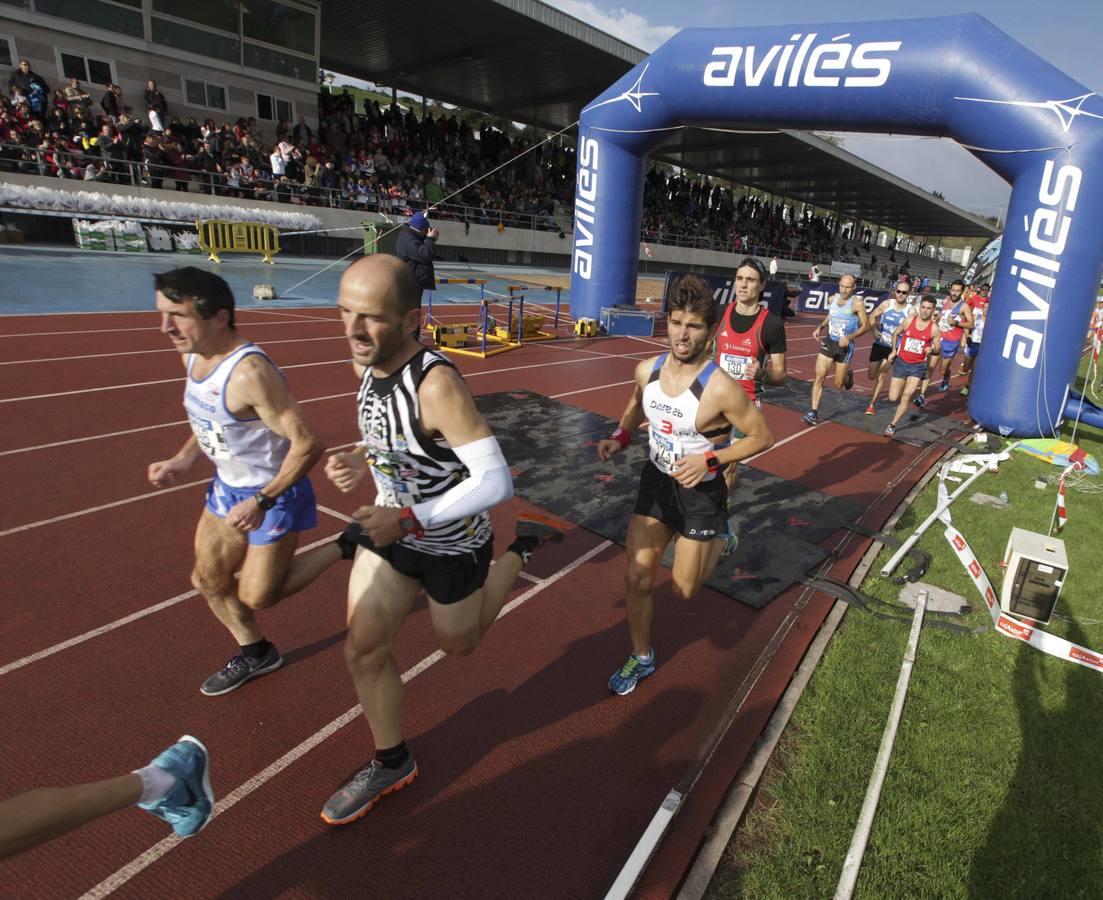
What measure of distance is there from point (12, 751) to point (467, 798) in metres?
2.09

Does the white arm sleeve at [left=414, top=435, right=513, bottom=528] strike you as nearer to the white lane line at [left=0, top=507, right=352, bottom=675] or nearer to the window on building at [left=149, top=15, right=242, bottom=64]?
the white lane line at [left=0, top=507, right=352, bottom=675]

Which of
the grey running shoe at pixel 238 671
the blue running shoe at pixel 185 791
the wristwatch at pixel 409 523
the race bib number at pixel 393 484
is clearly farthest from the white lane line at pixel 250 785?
the wristwatch at pixel 409 523

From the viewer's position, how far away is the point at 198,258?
61.2 ft

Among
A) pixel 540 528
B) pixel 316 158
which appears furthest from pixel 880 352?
pixel 316 158

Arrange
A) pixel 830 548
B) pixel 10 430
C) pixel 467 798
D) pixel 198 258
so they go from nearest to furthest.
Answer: pixel 467 798, pixel 830 548, pixel 10 430, pixel 198 258

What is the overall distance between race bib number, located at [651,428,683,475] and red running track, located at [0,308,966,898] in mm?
1262

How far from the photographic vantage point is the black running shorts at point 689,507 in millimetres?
3367

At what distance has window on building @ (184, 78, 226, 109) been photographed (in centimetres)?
2223

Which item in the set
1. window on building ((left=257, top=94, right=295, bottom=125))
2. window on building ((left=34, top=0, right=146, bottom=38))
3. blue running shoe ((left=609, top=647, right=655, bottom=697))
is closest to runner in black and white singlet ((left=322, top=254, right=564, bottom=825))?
blue running shoe ((left=609, top=647, right=655, bottom=697))

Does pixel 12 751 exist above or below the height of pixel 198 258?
below

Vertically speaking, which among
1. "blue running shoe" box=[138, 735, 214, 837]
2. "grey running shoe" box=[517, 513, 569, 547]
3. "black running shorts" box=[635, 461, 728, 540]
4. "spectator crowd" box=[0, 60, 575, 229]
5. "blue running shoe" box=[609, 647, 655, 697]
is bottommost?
"blue running shoe" box=[609, 647, 655, 697]

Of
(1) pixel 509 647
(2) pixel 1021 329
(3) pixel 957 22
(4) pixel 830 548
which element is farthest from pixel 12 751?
(3) pixel 957 22

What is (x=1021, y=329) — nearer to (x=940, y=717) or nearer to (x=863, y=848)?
(x=940, y=717)

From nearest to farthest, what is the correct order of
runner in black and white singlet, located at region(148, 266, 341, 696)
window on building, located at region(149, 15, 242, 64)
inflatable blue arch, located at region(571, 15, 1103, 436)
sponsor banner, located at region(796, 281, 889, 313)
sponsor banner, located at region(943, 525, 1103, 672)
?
runner in black and white singlet, located at region(148, 266, 341, 696)
sponsor banner, located at region(943, 525, 1103, 672)
inflatable blue arch, located at region(571, 15, 1103, 436)
window on building, located at region(149, 15, 242, 64)
sponsor banner, located at region(796, 281, 889, 313)
